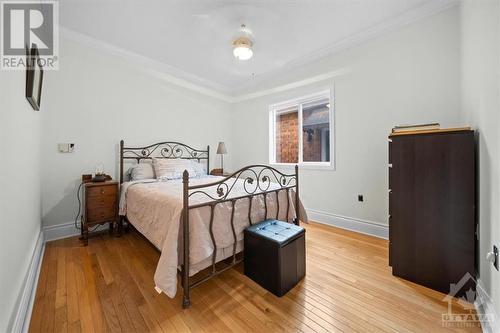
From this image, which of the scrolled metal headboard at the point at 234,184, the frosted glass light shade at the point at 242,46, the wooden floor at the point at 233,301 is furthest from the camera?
the frosted glass light shade at the point at 242,46

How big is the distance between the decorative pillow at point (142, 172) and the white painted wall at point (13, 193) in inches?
51.2

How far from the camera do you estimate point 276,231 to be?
1.75 m

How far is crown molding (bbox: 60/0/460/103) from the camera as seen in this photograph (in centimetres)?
233

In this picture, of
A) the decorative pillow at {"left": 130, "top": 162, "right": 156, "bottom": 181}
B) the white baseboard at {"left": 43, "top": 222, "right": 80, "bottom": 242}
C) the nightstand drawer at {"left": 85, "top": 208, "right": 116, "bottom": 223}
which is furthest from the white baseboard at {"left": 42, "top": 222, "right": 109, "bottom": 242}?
the decorative pillow at {"left": 130, "top": 162, "right": 156, "bottom": 181}

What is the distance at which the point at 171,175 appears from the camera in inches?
123

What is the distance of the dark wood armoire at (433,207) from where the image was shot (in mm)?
1512

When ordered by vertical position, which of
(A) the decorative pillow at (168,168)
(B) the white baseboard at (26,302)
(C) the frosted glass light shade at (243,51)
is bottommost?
(B) the white baseboard at (26,302)

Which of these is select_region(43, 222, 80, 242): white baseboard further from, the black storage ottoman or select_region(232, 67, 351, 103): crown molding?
select_region(232, 67, 351, 103): crown molding

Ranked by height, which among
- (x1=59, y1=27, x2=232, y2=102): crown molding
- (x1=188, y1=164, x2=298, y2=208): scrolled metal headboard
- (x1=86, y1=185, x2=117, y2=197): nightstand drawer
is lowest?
(x1=86, y1=185, x2=117, y2=197): nightstand drawer

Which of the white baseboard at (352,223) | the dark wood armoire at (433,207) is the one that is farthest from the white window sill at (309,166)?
the dark wood armoire at (433,207)

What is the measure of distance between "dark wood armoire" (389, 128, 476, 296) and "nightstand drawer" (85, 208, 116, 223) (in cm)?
326

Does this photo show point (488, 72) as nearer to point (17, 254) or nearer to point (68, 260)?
point (17, 254)

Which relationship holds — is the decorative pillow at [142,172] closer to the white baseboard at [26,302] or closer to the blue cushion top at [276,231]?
the white baseboard at [26,302]

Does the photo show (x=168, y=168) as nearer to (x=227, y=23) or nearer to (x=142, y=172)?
(x=142, y=172)
